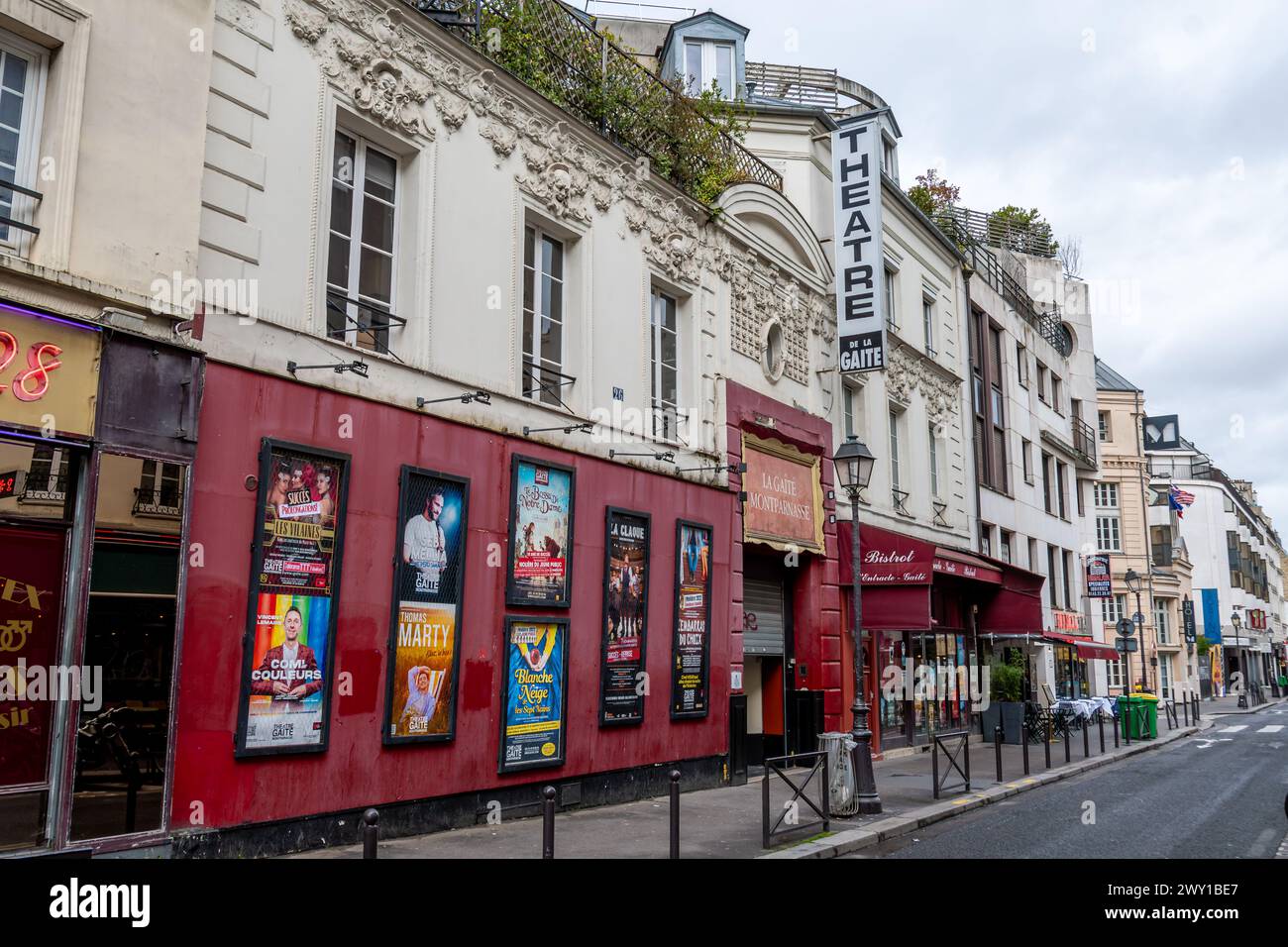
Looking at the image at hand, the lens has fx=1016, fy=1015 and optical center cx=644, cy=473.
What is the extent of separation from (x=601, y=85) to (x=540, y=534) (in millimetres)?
6281

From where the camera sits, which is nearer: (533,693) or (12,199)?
(12,199)

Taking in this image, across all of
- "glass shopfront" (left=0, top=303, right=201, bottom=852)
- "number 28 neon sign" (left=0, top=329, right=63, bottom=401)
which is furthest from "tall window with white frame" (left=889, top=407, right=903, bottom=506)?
"number 28 neon sign" (left=0, top=329, right=63, bottom=401)

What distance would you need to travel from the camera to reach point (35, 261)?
715 centimetres

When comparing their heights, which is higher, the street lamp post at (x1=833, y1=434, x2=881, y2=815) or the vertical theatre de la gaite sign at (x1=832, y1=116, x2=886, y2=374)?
the vertical theatre de la gaite sign at (x1=832, y1=116, x2=886, y2=374)

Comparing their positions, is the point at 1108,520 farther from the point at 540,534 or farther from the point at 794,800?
the point at 540,534

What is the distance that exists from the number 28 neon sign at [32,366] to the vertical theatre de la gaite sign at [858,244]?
13.5 meters

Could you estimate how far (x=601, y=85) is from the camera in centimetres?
1359

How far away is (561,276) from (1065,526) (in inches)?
1044

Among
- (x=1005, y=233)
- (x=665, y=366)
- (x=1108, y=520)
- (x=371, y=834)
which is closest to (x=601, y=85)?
(x=665, y=366)

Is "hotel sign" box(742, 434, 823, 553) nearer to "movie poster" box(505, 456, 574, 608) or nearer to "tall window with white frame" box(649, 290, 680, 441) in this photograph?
"tall window with white frame" box(649, 290, 680, 441)

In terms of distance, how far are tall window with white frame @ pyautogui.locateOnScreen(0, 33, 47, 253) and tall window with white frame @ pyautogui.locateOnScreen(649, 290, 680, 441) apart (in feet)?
26.8

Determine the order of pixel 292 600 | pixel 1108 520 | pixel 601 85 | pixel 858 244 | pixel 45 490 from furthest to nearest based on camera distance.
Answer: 1. pixel 1108 520
2. pixel 858 244
3. pixel 601 85
4. pixel 292 600
5. pixel 45 490

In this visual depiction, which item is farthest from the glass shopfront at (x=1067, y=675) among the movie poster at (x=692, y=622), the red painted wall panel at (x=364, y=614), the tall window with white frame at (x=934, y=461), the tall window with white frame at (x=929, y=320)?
the red painted wall panel at (x=364, y=614)

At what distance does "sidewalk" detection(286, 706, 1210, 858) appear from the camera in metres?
9.10
